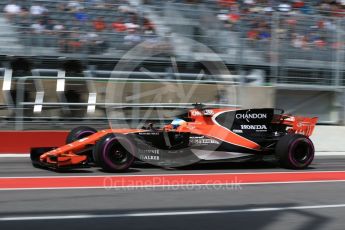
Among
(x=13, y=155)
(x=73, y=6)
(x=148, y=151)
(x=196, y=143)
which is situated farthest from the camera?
(x=73, y=6)

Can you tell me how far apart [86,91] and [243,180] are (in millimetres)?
5681

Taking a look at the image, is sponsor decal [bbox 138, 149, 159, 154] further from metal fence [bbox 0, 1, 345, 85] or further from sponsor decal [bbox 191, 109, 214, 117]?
metal fence [bbox 0, 1, 345, 85]

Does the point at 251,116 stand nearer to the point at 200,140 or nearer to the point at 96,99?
the point at 200,140

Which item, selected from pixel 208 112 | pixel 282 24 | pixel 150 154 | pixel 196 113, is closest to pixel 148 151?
pixel 150 154

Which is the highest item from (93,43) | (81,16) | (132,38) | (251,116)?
(81,16)

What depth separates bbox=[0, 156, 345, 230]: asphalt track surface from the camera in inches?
218

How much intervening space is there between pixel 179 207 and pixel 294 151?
14.2 feet

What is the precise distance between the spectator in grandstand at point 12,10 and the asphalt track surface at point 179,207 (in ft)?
18.4

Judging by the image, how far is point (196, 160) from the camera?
9633 millimetres

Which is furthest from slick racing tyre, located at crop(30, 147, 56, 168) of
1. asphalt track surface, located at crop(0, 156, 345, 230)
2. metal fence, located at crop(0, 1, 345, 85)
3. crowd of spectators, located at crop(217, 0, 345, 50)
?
crowd of spectators, located at crop(217, 0, 345, 50)

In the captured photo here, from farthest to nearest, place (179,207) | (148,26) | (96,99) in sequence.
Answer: (148,26)
(96,99)
(179,207)

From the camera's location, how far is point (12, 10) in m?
13.1

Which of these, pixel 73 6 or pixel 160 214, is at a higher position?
pixel 73 6

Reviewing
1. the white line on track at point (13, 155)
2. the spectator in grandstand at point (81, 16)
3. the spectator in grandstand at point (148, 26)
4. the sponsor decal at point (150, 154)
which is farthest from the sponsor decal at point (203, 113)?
the spectator in grandstand at point (81, 16)
